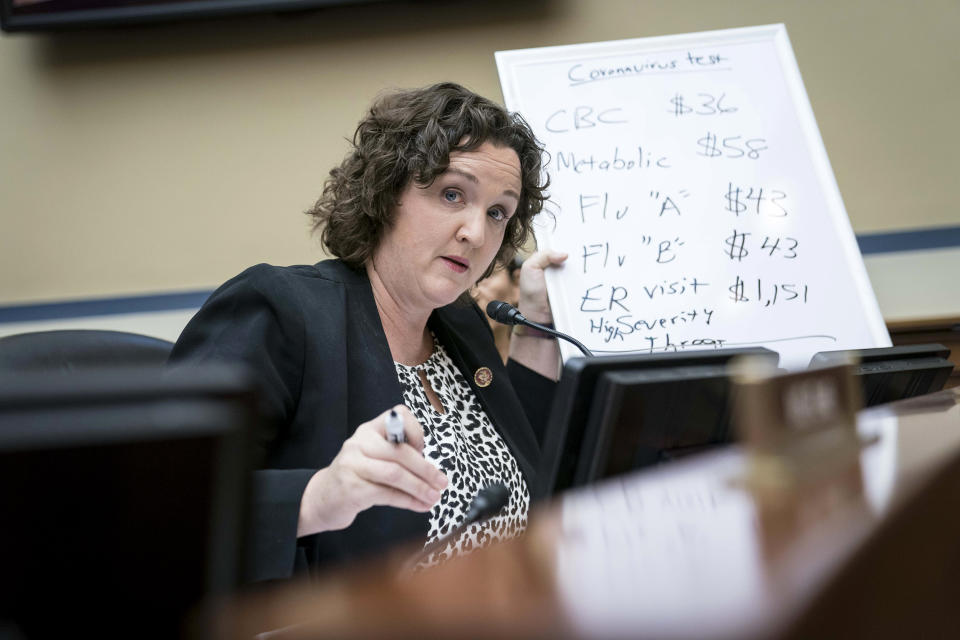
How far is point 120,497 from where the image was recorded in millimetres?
328

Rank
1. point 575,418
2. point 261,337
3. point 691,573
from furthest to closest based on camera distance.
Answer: point 261,337 < point 575,418 < point 691,573

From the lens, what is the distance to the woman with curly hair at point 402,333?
1.06 metres

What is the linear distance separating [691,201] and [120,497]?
4.69 feet

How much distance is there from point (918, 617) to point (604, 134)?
1359mm

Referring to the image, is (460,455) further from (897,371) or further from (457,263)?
(897,371)

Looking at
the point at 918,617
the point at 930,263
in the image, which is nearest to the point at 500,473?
the point at 918,617

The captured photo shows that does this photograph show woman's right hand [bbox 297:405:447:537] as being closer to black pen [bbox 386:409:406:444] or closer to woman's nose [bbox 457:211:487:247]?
black pen [bbox 386:409:406:444]

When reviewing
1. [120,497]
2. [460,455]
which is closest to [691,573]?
[120,497]

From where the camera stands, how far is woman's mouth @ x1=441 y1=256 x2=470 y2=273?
1.31m

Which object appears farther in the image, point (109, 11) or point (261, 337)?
point (109, 11)

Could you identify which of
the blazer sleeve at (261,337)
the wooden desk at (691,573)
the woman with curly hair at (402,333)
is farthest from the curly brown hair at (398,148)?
the wooden desk at (691,573)

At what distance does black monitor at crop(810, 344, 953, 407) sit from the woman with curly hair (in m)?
0.54

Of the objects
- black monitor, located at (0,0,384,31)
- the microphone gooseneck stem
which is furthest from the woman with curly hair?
black monitor, located at (0,0,384,31)

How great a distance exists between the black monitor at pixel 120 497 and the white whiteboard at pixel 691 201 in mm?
1163
